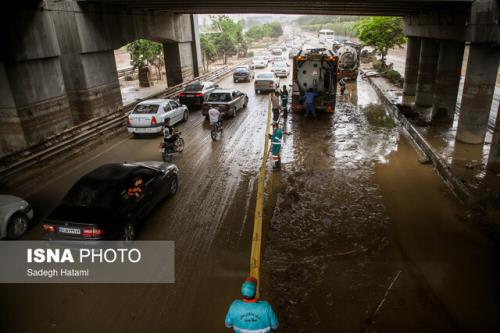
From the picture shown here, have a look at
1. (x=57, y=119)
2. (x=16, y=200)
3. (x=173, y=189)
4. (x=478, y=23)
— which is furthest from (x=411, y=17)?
(x=16, y=200)

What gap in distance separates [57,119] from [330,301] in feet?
50.2

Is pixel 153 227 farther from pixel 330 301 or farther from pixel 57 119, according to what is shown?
pixel 57 119

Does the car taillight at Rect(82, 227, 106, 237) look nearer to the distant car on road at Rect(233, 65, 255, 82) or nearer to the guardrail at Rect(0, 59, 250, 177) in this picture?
the guardrail at Rect(0, 59, 250, 177)

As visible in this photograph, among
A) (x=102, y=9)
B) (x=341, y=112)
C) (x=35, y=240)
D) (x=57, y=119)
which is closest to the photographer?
(x=35, y=240)

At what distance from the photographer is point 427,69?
21.9 metres

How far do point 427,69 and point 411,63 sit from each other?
4013mm

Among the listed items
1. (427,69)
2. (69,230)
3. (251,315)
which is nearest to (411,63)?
(427,69)

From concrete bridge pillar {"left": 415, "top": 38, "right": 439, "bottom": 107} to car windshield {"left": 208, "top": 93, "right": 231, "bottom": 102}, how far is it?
12032 millimetres

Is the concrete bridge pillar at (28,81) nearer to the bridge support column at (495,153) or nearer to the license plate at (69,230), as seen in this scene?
the license plate at (69,230)

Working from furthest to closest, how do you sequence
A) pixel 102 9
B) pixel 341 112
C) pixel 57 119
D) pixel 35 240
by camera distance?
1. pixel 341 112
2. pixel 102 9
3. pixel 57 119
4. pixel 35 240

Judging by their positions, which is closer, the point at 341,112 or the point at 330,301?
the point at 330,301

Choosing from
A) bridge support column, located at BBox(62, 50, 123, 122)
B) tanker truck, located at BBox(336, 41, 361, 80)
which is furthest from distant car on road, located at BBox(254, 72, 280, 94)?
bridge support column, located at BBox(62, 50, 123, 122)

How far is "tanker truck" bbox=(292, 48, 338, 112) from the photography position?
1989 centimetres

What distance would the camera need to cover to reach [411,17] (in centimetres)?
2228
